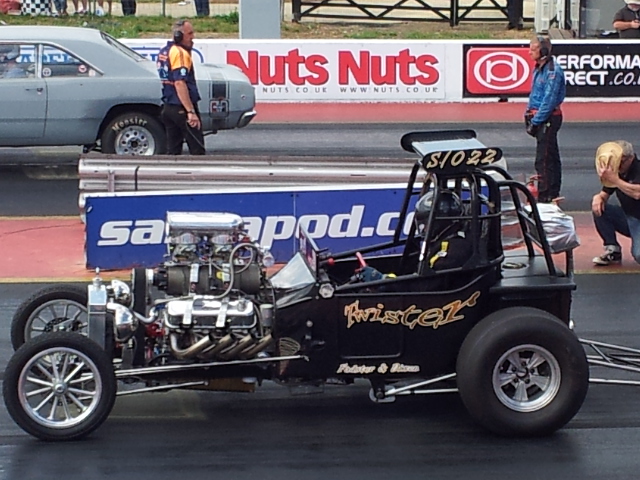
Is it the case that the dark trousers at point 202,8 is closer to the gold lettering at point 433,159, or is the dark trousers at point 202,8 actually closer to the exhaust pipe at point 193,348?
the gold lettering at point 433,159

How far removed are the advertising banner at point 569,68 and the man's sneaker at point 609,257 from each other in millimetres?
10247

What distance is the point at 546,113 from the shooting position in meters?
12.2

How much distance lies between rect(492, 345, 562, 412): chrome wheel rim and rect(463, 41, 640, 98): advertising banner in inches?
565

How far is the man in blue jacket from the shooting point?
1212cm

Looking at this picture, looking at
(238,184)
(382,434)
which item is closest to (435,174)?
(382,434)

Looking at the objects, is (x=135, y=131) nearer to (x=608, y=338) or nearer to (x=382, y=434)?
(x=608, y=338)

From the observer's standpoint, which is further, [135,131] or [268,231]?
[135,131]

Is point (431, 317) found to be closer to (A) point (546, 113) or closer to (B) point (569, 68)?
(A) point (546, 113)

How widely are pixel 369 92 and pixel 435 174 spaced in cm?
1389

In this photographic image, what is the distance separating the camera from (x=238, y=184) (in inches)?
430

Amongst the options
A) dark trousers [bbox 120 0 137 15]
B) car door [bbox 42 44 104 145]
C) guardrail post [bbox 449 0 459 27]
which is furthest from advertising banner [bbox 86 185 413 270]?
guardrail post [bbox 449 0 459 27]

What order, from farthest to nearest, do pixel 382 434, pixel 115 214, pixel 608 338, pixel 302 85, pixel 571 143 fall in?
pixel 302 85 → pixel 571 143 → pixel 115 214 → pixel 608 338 → pixel 382 434

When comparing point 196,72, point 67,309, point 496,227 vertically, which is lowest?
point 67,309

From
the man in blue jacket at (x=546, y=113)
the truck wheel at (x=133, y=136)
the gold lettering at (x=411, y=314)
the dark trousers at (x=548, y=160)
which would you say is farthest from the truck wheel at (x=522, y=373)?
the truck wheel at (x=133, y=136)
